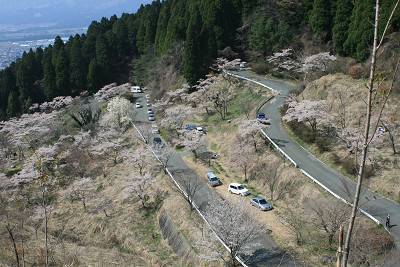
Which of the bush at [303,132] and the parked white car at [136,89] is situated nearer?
the bush at [303,132]

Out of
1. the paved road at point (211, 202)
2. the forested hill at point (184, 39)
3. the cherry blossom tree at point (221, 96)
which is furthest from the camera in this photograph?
the forested hill at point (184, 39)

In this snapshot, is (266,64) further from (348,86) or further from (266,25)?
(348,86)

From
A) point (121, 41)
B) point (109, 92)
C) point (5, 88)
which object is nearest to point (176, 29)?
point (109, 92)

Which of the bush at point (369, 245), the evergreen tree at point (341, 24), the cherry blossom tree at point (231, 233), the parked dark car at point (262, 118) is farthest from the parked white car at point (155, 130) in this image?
the bush at point (369, 245)

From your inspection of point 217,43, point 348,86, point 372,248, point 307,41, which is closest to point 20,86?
point 217,43

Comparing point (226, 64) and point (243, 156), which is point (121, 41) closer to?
point (226, 64)

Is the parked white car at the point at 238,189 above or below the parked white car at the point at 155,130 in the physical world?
above

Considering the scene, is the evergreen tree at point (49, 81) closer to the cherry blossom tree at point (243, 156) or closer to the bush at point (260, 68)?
the bush at point (260, 68)

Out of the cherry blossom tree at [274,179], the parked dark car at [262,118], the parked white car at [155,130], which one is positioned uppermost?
the parked dark car at [262,118]
